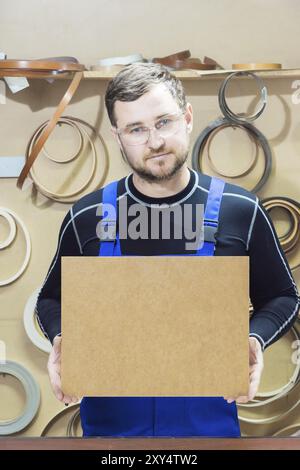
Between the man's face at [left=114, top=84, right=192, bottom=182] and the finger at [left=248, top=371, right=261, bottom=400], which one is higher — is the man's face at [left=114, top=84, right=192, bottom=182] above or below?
above

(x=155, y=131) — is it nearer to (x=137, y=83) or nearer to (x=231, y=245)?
(x=137, y=83)

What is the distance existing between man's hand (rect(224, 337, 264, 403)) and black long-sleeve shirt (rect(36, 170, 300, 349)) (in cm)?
19

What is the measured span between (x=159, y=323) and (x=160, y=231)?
463 mm

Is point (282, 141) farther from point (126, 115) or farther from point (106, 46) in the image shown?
point (126, 115)

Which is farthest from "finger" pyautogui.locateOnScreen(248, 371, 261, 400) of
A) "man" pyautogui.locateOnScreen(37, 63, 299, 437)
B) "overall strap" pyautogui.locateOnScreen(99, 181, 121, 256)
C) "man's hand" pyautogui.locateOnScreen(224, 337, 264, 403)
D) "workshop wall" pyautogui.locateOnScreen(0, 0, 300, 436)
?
"workshop wall" pyautogui.locateOnScreen(0, 0, 300, 436)

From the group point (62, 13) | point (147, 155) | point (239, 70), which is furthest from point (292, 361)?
point (62, 13)

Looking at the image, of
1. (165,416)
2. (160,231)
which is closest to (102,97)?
(160,231)

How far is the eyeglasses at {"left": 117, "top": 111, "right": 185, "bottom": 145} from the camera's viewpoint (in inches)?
70.6

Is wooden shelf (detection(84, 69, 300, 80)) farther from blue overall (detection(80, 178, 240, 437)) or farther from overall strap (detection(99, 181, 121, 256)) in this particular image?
blue overall (detection(80, 178, 240, 437))

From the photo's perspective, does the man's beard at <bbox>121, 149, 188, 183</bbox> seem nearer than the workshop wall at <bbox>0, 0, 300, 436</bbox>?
Yes

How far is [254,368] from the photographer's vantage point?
1465mm

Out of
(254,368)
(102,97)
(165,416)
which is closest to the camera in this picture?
(254,368)

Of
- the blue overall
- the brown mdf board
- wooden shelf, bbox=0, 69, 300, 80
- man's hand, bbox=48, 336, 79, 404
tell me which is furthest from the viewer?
wooden shelf, bbox=0, 69, 300, 80

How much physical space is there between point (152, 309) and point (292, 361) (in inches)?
63.1
